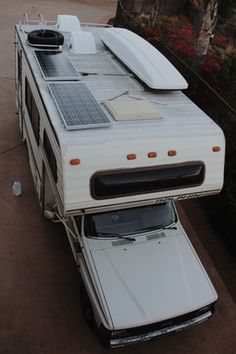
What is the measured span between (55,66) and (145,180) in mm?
3240

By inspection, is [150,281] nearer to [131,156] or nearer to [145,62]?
[131,156]

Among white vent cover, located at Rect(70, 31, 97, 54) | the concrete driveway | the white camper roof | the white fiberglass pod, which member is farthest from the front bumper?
white vent cover, located at Rect(70, 31, 97, 54)

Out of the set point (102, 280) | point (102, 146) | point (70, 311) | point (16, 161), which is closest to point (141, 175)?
point (102, 146)

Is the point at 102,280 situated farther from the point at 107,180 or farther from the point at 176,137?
the point at 176,137

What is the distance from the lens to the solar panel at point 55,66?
24.0 ft

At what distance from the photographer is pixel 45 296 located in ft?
22.9

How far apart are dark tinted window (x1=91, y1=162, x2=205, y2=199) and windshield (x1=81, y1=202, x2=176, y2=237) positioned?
732 millimetres

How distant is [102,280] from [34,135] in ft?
11.9

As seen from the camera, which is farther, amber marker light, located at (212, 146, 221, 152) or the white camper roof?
amber marker light, located at (212, 146, 221, 152)

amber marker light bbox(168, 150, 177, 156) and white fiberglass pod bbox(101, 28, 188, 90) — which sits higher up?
white fiberglass pod bbox(101, 28, 188, 90)

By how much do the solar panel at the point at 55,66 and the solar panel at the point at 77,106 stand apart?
0.91ft

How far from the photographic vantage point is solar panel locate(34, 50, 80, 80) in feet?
24.0

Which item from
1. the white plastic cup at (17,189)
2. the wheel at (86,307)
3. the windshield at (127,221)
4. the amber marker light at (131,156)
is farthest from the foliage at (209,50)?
the wheel at (86,307)

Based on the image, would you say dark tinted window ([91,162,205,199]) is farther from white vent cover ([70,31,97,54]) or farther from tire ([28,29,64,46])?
tire ([28,29,64,46])
